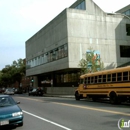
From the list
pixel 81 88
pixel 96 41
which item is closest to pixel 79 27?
pixel 96 41

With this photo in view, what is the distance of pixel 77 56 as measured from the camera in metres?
41.8

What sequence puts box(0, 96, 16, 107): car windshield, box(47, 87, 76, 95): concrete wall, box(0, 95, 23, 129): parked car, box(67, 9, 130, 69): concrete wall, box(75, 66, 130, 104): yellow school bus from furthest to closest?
box(67, 9, 130, 69): concrete wall < box(47, 87, 76, 95): concrete wall < box(75, 66, 130, 104): yellow school bus < box(0, 96, 16, 107): car windshield < box(0, 95, 23, 129): parked car

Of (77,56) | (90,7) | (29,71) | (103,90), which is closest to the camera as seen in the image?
(103,90)

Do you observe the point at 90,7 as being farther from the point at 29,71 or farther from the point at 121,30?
the point at 29,71

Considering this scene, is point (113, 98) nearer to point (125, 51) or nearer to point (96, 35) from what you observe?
point (96, 35)

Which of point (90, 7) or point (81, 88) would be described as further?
point (90, 7)

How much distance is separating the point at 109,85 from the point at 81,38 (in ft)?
77.0

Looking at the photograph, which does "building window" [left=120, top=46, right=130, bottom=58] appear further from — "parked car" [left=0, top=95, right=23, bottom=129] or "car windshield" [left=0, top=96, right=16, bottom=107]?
"parked car" [left=0, top=95, right=23, bottom=129]

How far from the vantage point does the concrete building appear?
41906 millimetres

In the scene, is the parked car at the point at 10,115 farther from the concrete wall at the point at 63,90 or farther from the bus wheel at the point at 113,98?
the concrete wall at the point at 63,90

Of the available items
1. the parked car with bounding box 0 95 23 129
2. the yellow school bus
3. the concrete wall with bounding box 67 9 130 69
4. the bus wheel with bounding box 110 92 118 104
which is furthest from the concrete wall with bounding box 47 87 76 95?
the parked car with bounding box 0 95 23 129

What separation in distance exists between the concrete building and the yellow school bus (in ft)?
56.1

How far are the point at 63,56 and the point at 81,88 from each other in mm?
19409

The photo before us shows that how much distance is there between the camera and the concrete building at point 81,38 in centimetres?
4191
